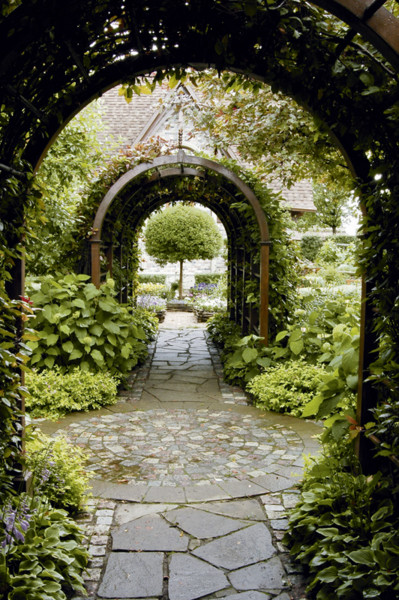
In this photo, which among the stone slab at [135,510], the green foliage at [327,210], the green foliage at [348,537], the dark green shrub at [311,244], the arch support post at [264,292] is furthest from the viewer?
the green foliage at [327,210]

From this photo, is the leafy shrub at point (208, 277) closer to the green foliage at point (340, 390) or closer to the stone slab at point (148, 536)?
the green foliage at point (340, 390)

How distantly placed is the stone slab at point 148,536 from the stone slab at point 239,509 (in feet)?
1.09

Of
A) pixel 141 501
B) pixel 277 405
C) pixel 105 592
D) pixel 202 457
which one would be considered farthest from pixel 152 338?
pixel 105 592

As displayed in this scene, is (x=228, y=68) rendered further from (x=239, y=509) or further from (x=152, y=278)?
(x=152, y=278)

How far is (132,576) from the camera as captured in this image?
2.43 metres

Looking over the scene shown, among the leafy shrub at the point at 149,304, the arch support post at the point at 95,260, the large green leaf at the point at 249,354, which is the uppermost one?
the arch support post at the point at 95,260

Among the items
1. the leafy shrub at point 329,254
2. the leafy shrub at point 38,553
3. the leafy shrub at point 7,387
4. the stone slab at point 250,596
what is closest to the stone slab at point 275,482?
the stone slab at point 250,596

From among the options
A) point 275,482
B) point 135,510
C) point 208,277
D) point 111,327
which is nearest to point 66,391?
point 111,327

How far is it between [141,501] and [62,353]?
2.74 metres

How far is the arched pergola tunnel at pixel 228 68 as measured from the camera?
211 centimetres

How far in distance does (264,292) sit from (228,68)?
3981 millimetres

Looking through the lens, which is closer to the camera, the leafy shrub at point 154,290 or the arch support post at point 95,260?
the arch support post at point 95,260

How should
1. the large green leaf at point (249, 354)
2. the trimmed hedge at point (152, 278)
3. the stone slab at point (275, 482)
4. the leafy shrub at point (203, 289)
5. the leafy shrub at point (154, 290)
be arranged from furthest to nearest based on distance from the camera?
the trimmed hedge at point (152, 278), the leafy shrub at point (203, 289), the leafy shrub at point (154, 290), the large green leaf at point (249, 354), the stone slab at point (275, 482)

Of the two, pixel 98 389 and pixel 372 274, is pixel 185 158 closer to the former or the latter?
pixel 98 389
